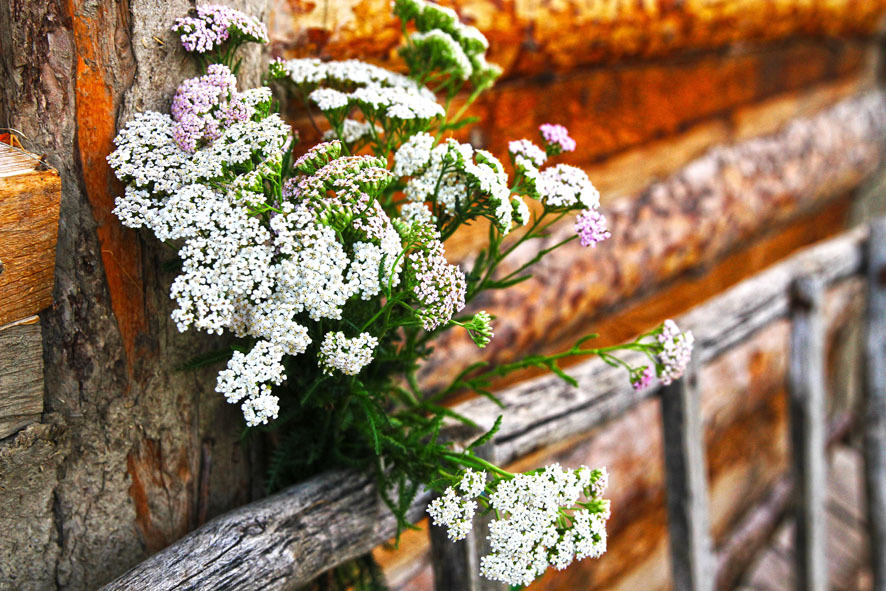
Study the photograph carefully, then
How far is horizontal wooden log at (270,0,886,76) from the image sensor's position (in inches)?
46.1

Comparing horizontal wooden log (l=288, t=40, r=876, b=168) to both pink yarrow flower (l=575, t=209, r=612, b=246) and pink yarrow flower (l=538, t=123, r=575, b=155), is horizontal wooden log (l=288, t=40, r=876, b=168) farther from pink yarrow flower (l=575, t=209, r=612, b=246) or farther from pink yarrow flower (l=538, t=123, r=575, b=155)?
pink yarrow flower (l=575, t=209, r=612, b=246)

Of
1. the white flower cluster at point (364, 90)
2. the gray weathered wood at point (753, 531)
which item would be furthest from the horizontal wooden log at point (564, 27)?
the gray weathered wood at point (753, 531)

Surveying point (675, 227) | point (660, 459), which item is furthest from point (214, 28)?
point (660, 459)

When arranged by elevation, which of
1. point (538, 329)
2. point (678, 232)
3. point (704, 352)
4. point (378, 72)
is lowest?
point (704, 352)

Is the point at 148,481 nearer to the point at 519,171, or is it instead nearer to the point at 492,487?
the point at 492,487

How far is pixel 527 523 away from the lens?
85 centimetres

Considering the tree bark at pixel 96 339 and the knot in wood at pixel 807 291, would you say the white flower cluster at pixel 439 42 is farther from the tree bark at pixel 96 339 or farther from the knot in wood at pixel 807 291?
the knot in wood at pixel 807 291

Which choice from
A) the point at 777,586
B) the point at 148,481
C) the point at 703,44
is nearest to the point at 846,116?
the point at 703,44

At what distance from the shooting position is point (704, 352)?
182 centimetres

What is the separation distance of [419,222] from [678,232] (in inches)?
61.4

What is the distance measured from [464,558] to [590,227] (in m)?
0.64

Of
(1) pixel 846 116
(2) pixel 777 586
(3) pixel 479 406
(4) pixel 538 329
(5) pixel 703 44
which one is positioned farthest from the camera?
(1) pixel 846 116

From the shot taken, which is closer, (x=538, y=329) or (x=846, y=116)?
(x=538, y=329)

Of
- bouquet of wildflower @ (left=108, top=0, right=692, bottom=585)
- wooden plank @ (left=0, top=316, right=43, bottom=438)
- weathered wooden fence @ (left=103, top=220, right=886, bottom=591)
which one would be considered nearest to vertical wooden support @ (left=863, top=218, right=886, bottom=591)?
weathered wooden fence @ (left=103, top=220, right=886, bottom=591)
